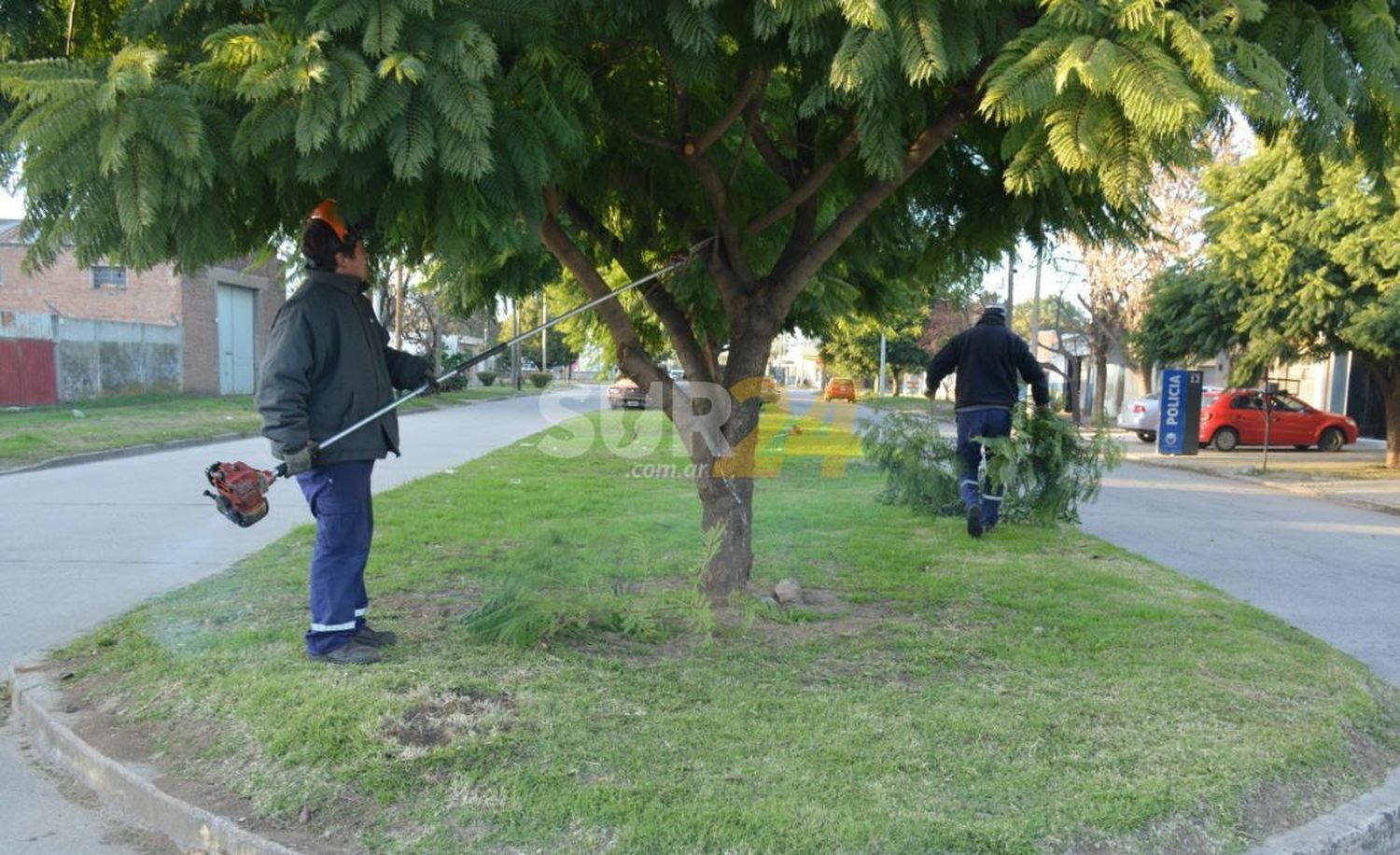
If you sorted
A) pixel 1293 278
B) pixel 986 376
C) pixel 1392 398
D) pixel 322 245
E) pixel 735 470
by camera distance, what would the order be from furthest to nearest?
pixel 1392 398
pixel 1293 278
pixel 986 376
pixel 735 470
pixel 322 245

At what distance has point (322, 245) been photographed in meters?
4.34

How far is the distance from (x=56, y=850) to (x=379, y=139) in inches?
107

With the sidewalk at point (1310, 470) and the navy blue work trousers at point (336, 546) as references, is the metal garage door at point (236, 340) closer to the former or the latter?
the sidewalk at point (1310, 470)

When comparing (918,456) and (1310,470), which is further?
(1310,470)

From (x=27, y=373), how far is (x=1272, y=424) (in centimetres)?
3188

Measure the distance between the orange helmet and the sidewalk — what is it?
13.3 m

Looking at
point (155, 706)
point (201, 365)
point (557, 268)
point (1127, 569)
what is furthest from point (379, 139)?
point (201, 365)

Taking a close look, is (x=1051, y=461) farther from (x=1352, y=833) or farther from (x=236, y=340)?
(x=236, y=340)

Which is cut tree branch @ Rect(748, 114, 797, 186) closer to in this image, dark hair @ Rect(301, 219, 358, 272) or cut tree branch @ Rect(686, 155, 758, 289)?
cut tree branch @ Rect(686, 155, 758, 289)

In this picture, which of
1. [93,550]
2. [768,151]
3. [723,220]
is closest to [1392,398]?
[768,151]

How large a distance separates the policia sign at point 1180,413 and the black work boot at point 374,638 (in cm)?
2089

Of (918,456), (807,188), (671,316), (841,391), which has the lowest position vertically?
(918,456)

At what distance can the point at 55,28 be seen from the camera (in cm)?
448

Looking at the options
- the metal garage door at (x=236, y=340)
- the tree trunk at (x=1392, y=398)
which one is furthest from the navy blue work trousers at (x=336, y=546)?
the metal garage door at (x=236, y=340)
